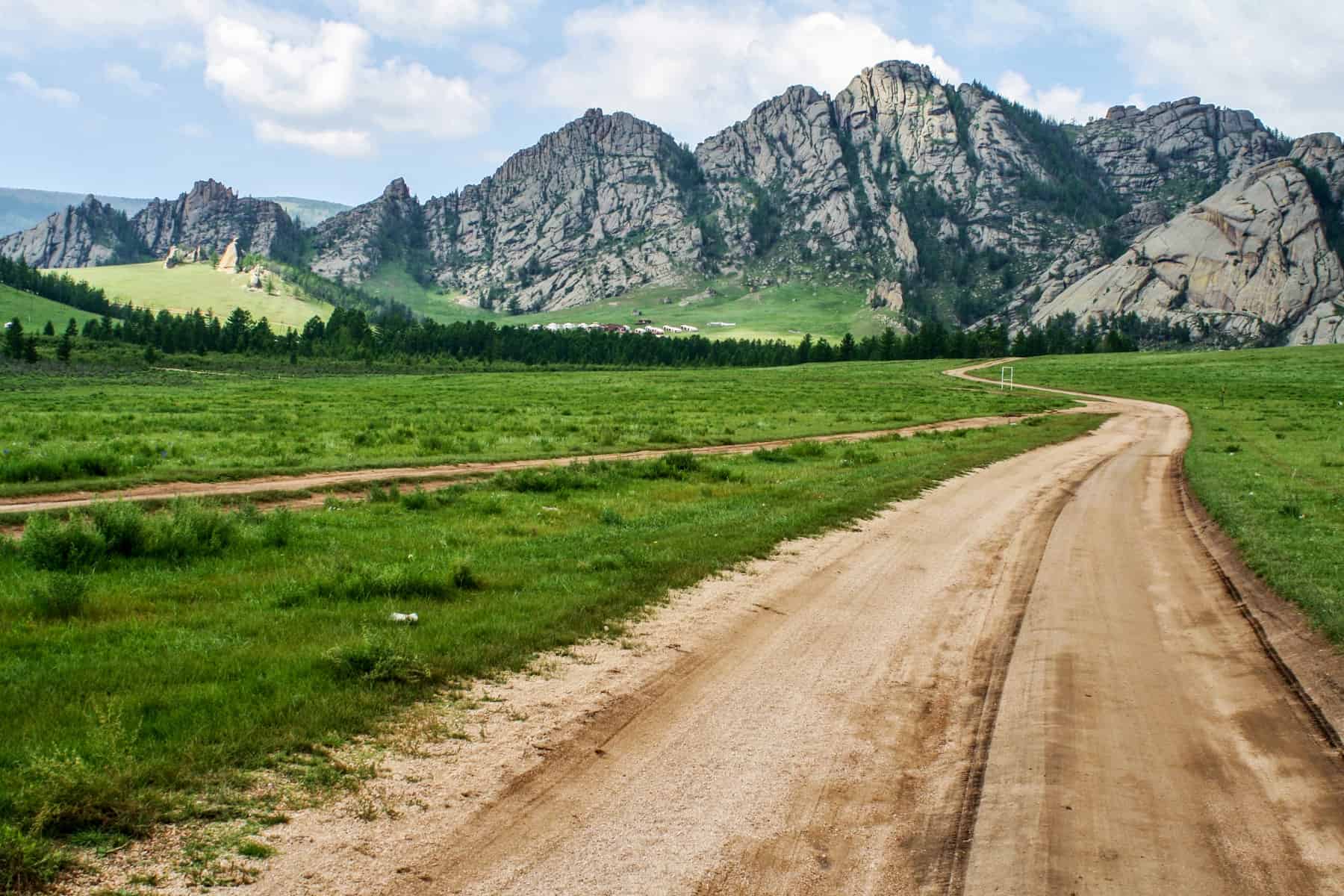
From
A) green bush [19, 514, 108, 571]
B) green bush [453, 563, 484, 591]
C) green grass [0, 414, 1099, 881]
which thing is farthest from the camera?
green bush [19, 514, 108, 571]

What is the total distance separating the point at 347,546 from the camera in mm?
14750

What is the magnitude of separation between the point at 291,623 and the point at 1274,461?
35.5 m

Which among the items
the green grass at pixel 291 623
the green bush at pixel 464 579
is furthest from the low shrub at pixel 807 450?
the green bush at pixel 464 579

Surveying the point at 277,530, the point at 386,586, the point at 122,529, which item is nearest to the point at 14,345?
the point at 277,530

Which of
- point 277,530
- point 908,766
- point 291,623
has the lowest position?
point 908,766

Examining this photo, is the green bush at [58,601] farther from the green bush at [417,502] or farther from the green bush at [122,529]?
the green bush at [417,502]

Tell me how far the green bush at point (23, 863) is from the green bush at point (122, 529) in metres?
9.37

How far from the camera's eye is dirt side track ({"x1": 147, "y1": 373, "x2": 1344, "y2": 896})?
5.54 m

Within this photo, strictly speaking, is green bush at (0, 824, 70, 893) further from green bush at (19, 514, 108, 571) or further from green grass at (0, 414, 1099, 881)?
green bush at (19, 514, 108, 571)

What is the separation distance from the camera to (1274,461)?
32219mm

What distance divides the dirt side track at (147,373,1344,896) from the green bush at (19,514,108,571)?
28.5 ft

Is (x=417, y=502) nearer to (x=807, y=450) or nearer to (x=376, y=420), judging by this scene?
(x=807, y=450)

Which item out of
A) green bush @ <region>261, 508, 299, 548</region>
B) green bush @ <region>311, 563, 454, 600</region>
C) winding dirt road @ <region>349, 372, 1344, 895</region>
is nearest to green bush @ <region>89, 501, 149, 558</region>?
green bush @ <region>261, 508, 299, 548</region>

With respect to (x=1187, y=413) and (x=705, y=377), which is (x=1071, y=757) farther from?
(x=705, y=377)
